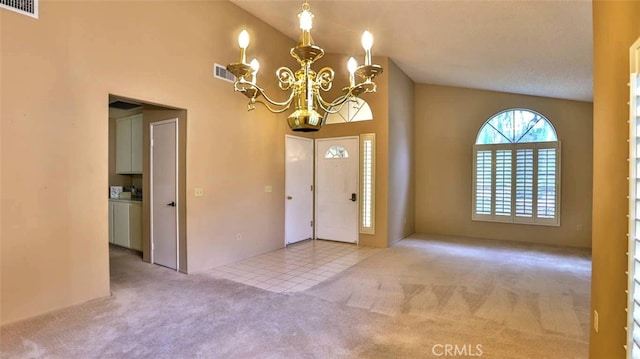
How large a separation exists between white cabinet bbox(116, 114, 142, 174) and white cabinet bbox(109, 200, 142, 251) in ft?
2.14

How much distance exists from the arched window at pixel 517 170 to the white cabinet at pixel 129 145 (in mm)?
6254

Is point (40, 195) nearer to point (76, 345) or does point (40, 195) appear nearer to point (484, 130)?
point (76, 345)

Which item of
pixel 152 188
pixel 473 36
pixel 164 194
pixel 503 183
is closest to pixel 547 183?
pixel 503 183

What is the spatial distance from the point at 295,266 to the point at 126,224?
299 centimetres

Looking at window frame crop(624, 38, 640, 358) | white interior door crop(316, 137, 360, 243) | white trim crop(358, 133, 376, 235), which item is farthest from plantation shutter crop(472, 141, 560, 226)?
window frame crop(624, 38, 640, 358)

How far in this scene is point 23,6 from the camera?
2.78 meters

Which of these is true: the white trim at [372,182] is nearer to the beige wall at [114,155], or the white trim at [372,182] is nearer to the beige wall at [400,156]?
the beige wall at [400,156]

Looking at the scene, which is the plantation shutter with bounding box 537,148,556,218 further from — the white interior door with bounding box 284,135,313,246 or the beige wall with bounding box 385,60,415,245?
the white interior door with bounding box 284,135,313,246

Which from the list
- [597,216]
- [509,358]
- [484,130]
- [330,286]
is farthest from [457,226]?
[597,216]

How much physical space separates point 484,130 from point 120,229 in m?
6.90

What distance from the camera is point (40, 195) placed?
2.92 meters

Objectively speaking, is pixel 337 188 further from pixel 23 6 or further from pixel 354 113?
pixel 23 6

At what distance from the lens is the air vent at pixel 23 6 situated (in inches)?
106

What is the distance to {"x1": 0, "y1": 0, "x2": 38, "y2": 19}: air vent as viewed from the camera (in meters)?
2.70
